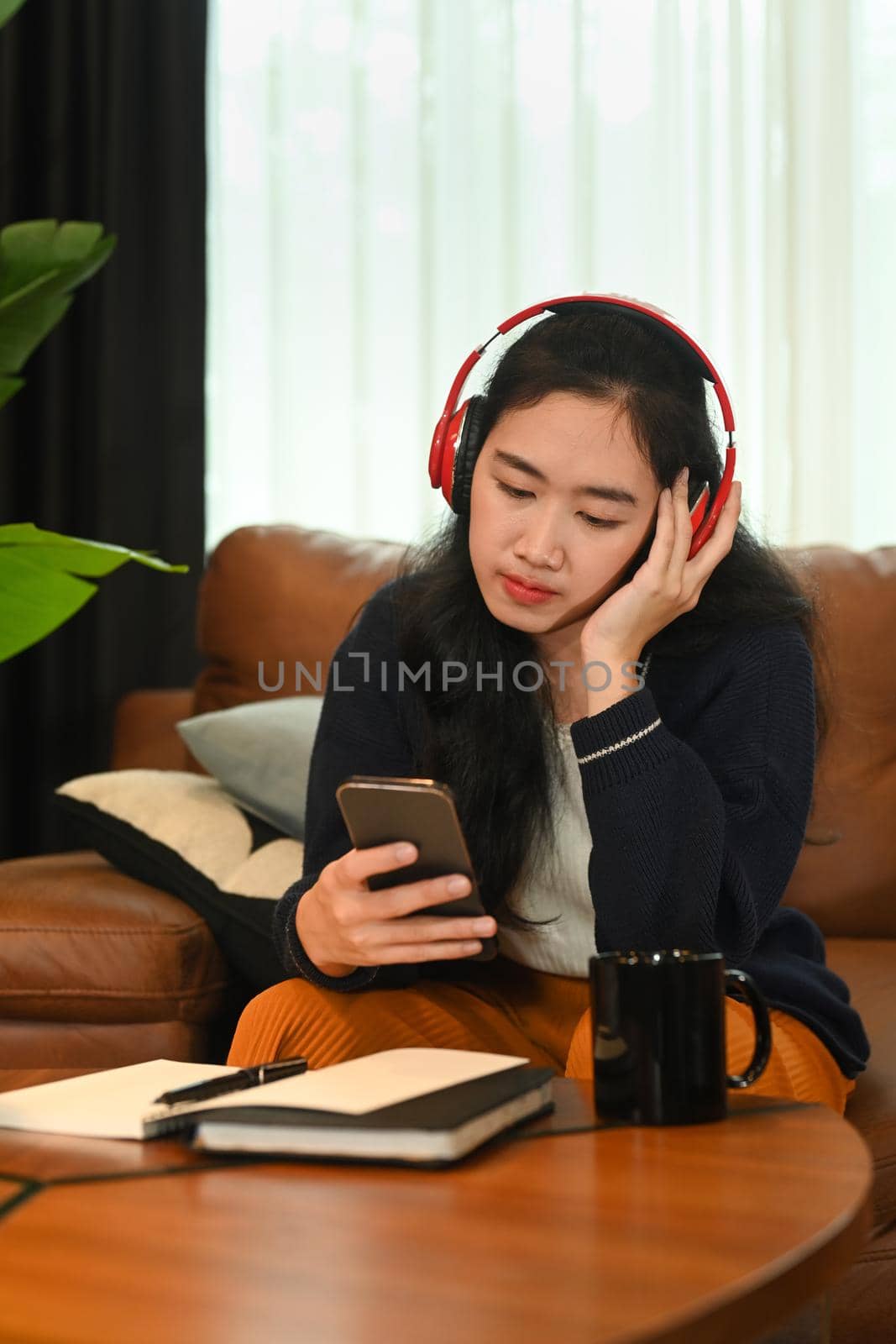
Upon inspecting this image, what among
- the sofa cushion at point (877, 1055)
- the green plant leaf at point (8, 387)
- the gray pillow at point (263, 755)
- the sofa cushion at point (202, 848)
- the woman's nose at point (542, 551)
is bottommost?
the sofa cushion at point (877, 1055)

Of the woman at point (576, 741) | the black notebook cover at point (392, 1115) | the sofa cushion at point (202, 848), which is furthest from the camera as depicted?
the sofa cushion at point (202, 848)

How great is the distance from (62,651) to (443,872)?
1808 millimetres

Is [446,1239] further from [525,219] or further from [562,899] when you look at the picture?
[525,219]

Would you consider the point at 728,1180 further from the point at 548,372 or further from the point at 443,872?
the point at 548,372

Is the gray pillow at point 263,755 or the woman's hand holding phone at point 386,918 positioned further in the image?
the gray pillow at point 263,755

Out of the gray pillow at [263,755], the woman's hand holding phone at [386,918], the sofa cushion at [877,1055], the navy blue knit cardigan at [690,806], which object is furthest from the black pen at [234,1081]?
the gray pillow at [263,755]

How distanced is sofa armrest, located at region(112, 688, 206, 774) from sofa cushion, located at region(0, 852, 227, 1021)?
548mm

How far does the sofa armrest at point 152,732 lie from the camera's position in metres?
2.15

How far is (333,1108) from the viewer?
74 centimetres

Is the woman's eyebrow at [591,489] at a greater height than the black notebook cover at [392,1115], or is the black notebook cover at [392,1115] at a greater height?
the woman's eyebrow at [591,489]

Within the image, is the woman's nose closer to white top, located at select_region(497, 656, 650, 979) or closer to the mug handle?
white top, located at select_region(497, 656, 650, 979)

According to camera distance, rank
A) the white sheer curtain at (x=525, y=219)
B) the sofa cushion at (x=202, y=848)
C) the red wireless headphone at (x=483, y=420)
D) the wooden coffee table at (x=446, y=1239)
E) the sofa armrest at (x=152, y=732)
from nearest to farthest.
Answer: the wooden coffee table at (x=446, y=1239)
the red wireless headphone at (x=483, y=420)
the sofa cushion at (x=202, y=848)
the sofa armrest at (x=152, y=732)
the white sheer curtain at (x=525, y=219)

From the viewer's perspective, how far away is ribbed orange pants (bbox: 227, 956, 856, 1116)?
104 cm

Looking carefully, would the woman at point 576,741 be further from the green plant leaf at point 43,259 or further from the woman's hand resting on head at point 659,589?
the green plant leaf at point 43,259
